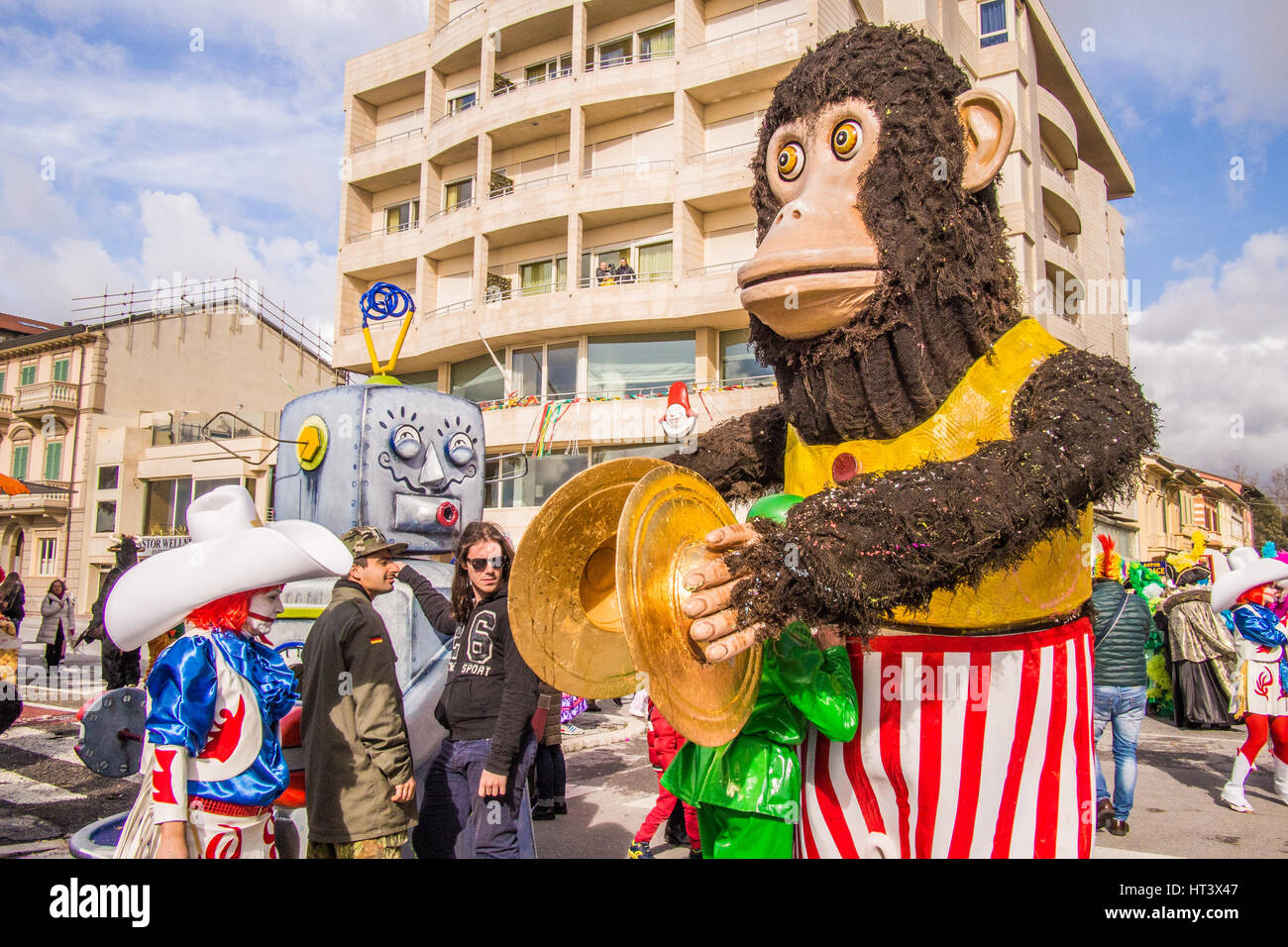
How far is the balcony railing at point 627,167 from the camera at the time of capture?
1916cm

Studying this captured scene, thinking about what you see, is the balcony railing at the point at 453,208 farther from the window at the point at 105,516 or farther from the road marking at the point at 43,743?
the road marking at the point at 43,743

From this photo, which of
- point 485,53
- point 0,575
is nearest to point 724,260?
point 485,53

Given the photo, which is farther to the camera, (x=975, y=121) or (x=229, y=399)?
(x=229, y=399)

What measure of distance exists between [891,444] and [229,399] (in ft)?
105

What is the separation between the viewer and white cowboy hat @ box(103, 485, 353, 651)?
2.34 m

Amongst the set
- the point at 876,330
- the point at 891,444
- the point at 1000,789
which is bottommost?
the point at 1000,789

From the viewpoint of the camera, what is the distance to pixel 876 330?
2.06 meters

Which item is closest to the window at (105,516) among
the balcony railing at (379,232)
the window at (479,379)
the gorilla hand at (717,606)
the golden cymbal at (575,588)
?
the balcony railing at (379,232)

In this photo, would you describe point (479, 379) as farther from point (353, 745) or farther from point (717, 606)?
point (717, 606)

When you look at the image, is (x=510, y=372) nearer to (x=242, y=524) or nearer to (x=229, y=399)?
(x=229, y=399)

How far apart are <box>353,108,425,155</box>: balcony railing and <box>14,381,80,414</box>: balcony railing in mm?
12702

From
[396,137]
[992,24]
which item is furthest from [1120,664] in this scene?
[396,137]

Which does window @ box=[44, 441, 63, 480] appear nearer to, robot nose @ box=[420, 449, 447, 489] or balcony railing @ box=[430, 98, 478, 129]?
balcony railing @ box=[430, 98, 478, 129]

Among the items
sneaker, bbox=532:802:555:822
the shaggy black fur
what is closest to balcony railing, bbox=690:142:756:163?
sneaker, bbox=532:802:555:822
